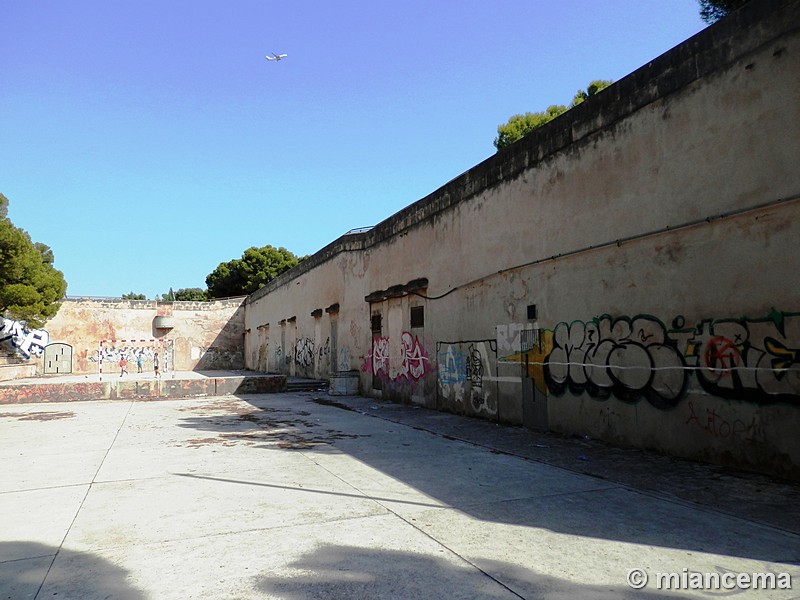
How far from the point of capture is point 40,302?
24.0 meters

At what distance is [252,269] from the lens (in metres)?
51.1

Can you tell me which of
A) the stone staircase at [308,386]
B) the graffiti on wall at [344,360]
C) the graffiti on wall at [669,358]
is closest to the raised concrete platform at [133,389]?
the stone staircase at [308,386]

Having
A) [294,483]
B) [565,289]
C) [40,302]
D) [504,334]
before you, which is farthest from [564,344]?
[40,302]

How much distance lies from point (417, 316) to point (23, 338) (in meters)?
26.1

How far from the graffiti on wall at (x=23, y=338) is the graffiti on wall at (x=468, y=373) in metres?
25.4

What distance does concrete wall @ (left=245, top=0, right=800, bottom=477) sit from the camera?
587 cm

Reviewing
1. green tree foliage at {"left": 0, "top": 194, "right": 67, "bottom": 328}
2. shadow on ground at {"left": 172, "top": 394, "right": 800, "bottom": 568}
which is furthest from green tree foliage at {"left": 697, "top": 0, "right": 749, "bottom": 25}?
green tree foliage at {"left": 0, "top": 194, "right": 67, "bottom": 328}

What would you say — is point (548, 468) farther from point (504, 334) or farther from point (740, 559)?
point (504, 334)

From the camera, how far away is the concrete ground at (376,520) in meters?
3.40

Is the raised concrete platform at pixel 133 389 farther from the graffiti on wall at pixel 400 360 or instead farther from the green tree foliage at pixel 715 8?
the green tree foliage at pixel 715 8

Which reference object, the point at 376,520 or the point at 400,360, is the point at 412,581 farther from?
the point at 400,360

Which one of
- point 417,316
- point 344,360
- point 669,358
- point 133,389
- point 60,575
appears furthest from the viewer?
point 344,360

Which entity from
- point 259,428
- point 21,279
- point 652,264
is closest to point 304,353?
point 21,279

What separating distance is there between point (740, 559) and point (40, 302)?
88.3 feet
